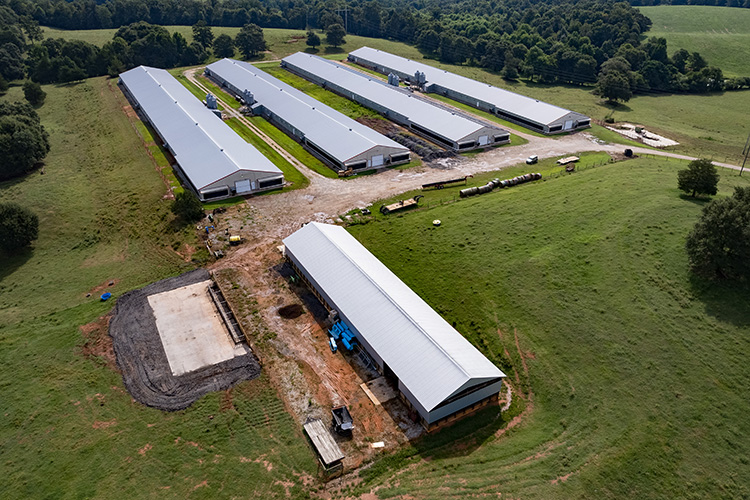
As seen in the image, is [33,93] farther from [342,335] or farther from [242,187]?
[342,335]

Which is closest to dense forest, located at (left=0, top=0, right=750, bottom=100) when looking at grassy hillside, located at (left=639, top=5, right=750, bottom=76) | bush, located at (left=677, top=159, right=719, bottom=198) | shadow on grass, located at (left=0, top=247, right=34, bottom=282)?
grassy hillside, located at (left=639, top=5, right=750, bottom=76)

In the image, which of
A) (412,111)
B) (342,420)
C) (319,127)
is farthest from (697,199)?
(319,127)

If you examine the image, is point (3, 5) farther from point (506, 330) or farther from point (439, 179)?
point (506, 330)

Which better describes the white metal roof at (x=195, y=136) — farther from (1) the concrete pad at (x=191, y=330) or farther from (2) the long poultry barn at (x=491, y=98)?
(2) the long poultry barn at (x=491, y=98)

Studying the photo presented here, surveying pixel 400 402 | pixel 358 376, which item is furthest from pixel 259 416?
pixel 400 402

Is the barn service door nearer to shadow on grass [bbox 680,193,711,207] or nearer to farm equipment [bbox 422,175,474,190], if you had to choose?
farm equipment [bbox 422,175,474,190]

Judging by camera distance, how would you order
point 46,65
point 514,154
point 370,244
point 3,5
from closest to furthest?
1. point 370,244
2. point 514,154
3. point 46,65
4. point 3,5
